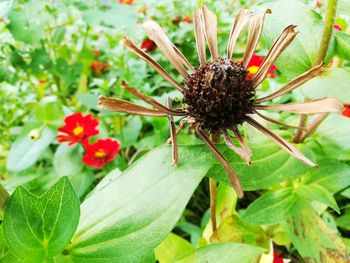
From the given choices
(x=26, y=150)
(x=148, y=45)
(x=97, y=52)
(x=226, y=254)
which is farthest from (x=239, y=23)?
(x=97, y=52)

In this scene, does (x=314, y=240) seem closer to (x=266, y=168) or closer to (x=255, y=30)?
(x=266, y=168)

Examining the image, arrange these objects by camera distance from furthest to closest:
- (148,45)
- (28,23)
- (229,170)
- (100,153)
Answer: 1. (148,45)
2. (28,23)
3. (100,153)
4. (229,170)

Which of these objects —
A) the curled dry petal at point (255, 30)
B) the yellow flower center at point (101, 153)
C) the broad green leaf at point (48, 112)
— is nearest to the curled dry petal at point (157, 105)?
the curled dry petal at point (255, 30)

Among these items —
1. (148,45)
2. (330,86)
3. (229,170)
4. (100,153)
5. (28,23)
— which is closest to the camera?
(229,170)

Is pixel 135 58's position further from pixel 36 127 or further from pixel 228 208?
pixel 228 208

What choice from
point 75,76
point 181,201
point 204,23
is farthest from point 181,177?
point 75,76

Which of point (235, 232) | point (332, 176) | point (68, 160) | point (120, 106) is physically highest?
point (120, 106)

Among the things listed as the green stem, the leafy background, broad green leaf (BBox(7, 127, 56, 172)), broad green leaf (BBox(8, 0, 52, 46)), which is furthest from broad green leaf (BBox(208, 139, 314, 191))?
broad green leaf (BBox(8, 0, 52, 46))
